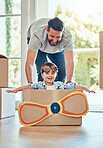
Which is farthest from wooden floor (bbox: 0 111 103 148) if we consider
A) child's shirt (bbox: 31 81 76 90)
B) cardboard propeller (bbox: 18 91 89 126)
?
child's shirt (bbox: 31 81 76 90)

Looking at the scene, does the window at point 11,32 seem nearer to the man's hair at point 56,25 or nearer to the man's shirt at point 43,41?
the man's shirt at point 43,41

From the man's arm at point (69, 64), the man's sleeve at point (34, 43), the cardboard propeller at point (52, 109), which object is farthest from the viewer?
the man's arm at point (69, 64)

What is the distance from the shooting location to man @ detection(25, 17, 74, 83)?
2.24 meters

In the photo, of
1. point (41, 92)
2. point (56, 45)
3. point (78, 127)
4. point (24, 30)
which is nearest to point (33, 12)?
point (24, 30)

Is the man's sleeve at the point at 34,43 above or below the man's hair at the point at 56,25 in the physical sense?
below

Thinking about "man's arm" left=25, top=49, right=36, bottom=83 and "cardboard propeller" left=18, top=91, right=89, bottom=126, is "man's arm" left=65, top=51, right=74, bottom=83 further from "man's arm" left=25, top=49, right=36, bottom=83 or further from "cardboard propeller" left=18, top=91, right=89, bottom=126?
"cardboard propeller" left=18, top=91, right=89, bottom=126

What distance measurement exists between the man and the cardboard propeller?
0.38 metres

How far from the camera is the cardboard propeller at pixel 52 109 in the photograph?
6.54 feet

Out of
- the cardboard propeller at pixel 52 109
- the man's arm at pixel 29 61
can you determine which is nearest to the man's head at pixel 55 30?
the man's arm at pixel 29 61

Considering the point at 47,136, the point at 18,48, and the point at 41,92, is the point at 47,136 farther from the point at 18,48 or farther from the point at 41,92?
the point at 18,48

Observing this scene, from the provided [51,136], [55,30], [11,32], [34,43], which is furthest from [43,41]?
[11,32]

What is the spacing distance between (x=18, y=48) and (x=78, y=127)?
5.07 ft

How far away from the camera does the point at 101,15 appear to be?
705cm

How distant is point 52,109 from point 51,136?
1.38 feet
